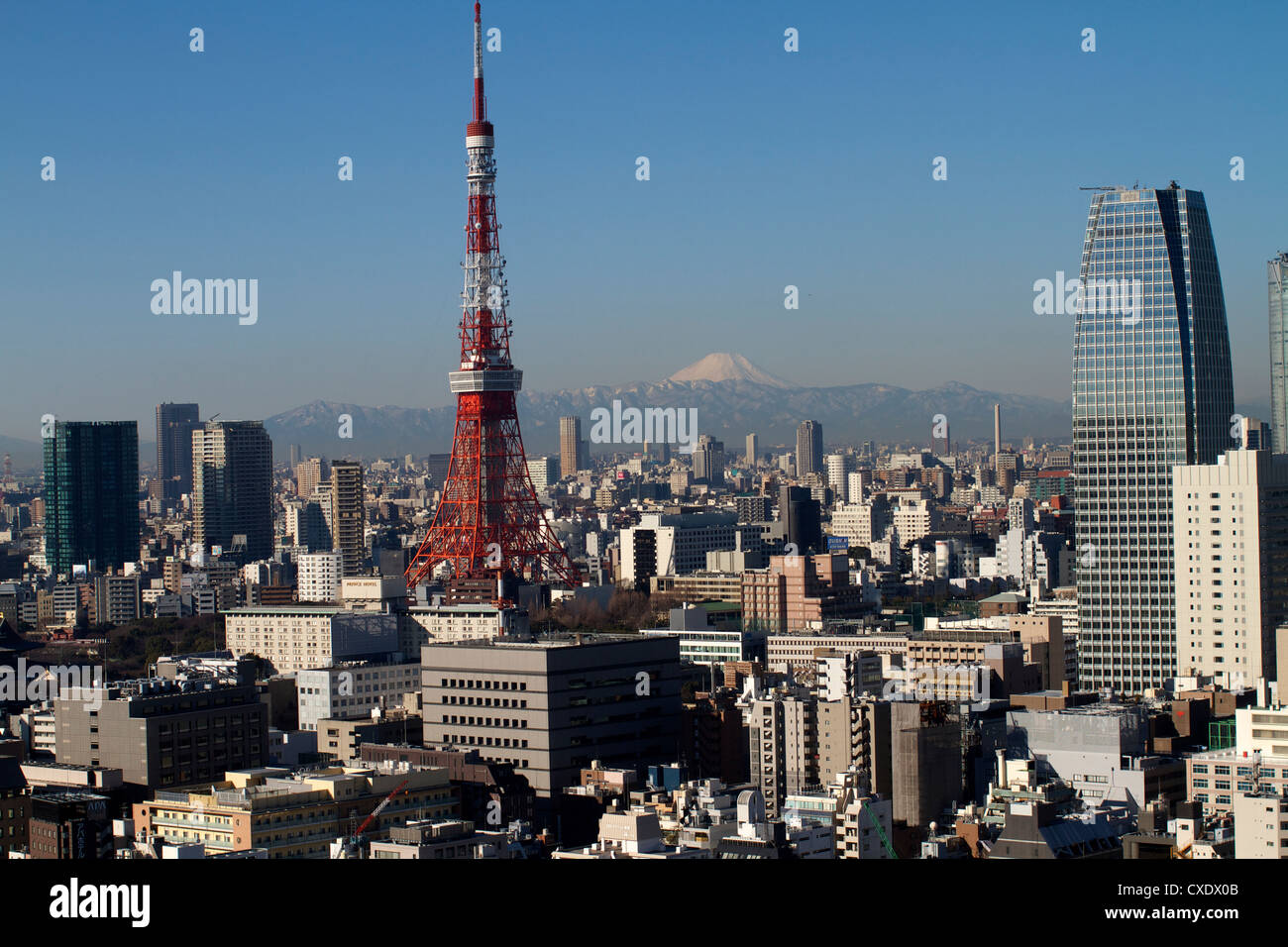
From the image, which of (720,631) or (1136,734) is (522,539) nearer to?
(720,631)

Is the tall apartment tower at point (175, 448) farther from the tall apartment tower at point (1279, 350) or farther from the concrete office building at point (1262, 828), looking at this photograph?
the concrete office building at point (1262, 828)

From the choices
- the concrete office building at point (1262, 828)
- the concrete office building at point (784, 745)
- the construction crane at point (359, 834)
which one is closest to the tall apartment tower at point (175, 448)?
the concrete office building at point (784, 745)

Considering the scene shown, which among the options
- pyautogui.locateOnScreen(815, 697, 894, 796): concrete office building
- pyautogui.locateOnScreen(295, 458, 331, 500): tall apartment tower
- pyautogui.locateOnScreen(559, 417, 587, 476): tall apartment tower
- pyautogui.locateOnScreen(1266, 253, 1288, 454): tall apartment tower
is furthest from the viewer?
pyautogui.locateOnScreen(295, 458, 331, 500): tall apartment tower

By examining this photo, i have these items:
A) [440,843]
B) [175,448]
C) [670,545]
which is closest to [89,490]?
[175,448]

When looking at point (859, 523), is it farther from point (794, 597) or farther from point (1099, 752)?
point (1099, 752)

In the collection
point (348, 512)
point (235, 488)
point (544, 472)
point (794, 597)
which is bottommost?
point (794, 597)

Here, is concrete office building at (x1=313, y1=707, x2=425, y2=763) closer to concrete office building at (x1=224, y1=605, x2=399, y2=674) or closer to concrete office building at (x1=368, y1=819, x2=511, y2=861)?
concrete office building at (x1=368, y1=819, x2=511, y2=861)

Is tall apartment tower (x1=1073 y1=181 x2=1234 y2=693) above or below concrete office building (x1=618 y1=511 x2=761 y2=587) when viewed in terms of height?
above

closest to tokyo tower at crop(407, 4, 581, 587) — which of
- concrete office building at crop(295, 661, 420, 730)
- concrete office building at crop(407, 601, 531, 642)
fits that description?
concrete office building at crop(407, 601, 531, 642)
